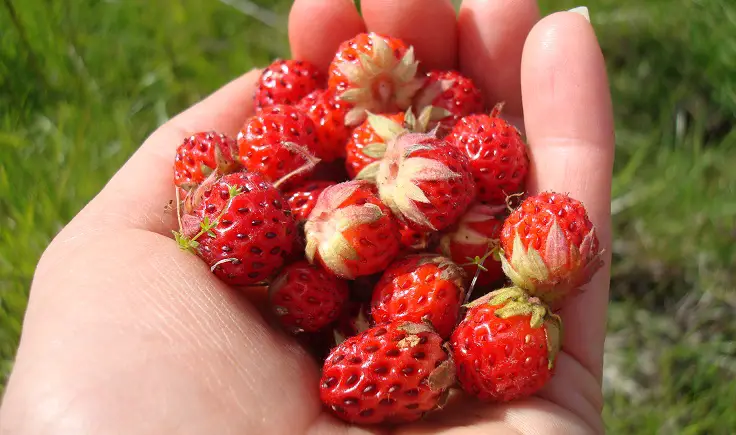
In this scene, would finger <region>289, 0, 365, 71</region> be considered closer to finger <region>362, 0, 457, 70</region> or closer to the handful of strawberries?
finger <region>362, 0, 457, 70</region>

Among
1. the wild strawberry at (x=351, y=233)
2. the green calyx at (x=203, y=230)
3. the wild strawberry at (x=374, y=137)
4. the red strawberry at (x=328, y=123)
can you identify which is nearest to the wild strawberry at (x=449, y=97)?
the wild strawberry at (x=374, y=137)

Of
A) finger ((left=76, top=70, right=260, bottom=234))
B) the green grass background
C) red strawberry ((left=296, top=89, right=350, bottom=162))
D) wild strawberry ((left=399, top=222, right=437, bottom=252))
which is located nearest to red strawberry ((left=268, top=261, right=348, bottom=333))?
wild strawberry ((left=399, top=222, right=437, bottom=252))

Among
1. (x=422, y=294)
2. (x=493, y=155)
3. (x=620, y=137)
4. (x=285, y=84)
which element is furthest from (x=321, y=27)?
(x=620, y=137)

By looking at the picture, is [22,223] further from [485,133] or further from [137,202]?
[485,133]

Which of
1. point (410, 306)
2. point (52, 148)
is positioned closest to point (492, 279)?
point (410, 306)

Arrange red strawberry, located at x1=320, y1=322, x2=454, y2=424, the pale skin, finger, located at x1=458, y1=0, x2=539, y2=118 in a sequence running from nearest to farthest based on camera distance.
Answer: the pale skin < red strawberry, located at x1=320, y1=322, x2=454, y2=424 < finger, located at x1=458, y1=0, x2=539, y2=118

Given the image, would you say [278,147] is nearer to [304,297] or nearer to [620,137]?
[304,297]
